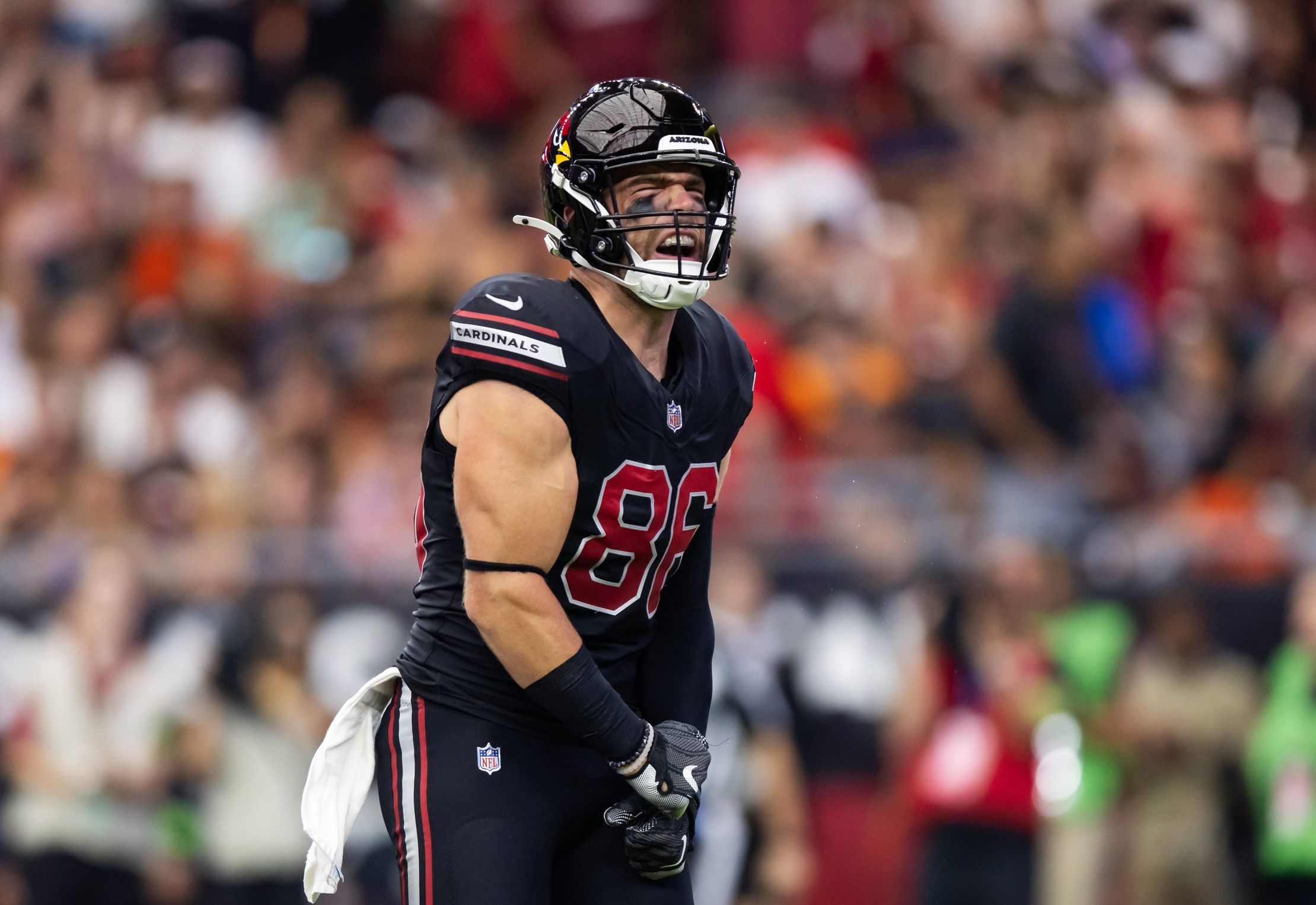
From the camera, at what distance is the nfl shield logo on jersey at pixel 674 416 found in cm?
404

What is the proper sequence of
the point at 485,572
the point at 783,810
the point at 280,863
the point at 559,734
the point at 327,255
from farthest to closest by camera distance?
the point at 327,255
the point at 280,863
the point at 783,810
the point at 559,734
the point at 485,572

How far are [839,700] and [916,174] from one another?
3228mm

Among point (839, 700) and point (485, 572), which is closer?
point (485, 572)

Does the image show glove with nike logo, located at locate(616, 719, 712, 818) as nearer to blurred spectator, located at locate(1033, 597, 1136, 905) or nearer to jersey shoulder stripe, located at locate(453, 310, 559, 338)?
jersey shoulder stripe, located at locate(453, 310, 559, 338)

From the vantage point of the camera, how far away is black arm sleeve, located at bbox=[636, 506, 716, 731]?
4297mm

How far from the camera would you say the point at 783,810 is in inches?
326

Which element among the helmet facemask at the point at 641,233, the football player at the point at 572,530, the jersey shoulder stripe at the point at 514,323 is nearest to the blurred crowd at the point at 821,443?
the football player at the point at 572,530

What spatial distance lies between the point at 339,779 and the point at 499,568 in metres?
0.75

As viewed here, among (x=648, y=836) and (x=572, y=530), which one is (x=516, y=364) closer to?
(x=572, y=530)

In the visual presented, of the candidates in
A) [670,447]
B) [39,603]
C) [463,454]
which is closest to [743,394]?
[670,447]

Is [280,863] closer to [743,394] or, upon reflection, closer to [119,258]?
[119,258]

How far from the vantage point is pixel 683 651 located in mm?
4328

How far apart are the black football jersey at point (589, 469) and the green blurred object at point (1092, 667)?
4195 mm

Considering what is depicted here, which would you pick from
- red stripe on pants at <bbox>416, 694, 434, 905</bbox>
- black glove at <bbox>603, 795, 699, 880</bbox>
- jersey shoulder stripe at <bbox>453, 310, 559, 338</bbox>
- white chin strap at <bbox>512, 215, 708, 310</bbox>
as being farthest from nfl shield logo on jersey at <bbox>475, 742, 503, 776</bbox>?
white chin strap at <bbox>512, 215, 708, 310</bbox>
